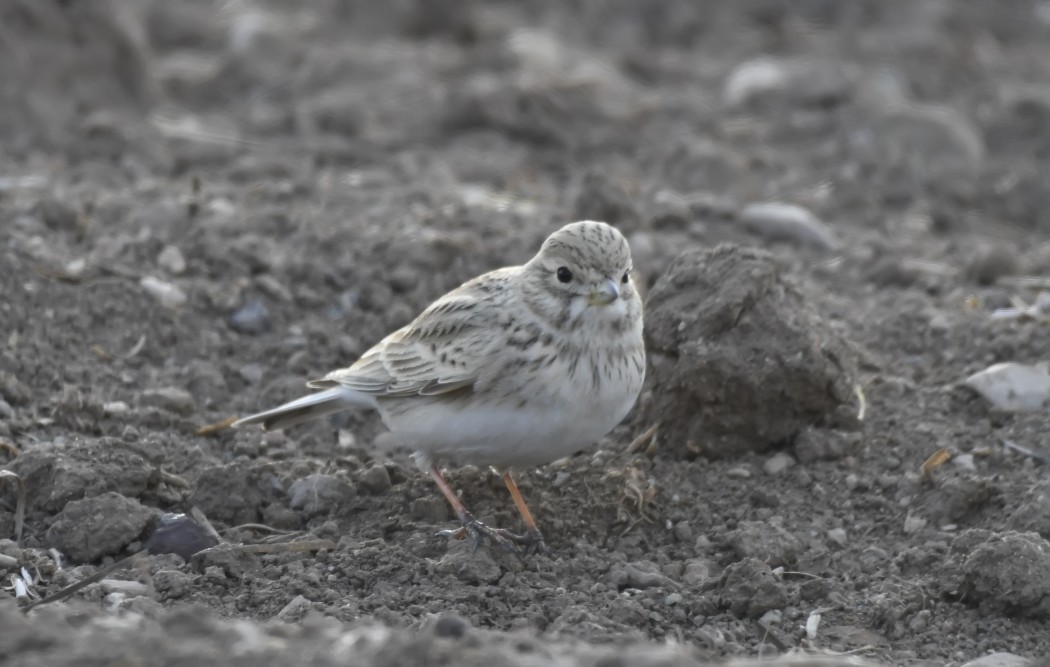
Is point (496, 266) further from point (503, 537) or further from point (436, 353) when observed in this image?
point (503, 537)

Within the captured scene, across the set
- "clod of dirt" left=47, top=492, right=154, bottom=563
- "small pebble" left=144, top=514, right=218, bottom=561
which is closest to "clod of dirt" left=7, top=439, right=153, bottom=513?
"clod of dirt" left=47, top=492, right=154, bottom=563

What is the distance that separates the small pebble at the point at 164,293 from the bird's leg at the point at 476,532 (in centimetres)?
261

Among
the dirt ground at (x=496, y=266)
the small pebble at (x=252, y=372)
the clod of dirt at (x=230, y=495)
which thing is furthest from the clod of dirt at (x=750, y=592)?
the small pebble at (x=252, y=372)

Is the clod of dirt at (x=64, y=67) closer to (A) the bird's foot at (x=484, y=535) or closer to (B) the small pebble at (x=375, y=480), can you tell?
(B) the small pebble at (x=375, y=480)

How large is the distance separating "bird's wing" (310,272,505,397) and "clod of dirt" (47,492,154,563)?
1.21m

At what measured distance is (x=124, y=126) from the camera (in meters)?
11.7

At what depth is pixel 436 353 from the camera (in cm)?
680

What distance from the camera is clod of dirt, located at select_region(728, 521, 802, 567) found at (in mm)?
6309

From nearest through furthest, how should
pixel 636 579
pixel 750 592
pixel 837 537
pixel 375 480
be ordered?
1. pixel 750 592
2. pixel 636 579
3. pixel 837 537
4. pixel 375 480

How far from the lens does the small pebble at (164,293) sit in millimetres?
8578

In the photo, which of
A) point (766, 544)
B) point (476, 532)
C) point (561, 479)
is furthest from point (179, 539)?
point (766, 544)

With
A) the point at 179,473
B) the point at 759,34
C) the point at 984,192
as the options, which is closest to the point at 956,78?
the point at 759,34

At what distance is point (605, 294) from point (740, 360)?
1.07m

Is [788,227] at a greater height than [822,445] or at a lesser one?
greater
